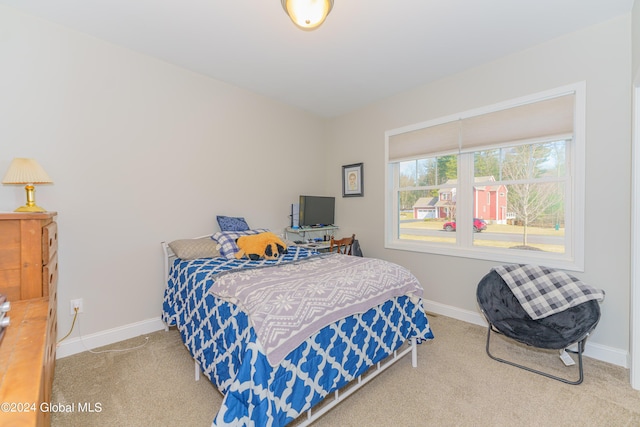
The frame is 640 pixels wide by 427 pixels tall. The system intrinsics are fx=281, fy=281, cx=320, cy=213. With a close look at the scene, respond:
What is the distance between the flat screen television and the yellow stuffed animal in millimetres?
1295

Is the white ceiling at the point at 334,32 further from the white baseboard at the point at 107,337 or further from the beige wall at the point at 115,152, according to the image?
the white baseboard at the point at 107,337

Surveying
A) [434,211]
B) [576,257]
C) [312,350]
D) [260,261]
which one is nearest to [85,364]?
[260,261]

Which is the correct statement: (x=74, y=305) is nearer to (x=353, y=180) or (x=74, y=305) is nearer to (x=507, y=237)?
(x=353, y=180)

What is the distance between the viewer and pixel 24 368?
2.51 ft

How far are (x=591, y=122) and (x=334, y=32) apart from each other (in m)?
2.22

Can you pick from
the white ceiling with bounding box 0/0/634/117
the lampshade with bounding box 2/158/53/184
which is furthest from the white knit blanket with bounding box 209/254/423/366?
the white ceiling with bounding box 0/0/634/117

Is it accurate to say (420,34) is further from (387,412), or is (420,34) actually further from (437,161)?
(387,412)

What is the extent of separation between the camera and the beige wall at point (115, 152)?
214cm

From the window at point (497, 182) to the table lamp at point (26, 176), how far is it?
334cm

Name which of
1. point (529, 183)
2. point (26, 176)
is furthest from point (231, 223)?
point (529, 183)

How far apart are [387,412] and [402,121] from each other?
10.00 ft

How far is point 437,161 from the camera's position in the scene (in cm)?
334

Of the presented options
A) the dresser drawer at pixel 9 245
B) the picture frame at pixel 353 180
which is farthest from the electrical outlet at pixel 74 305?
the picture frame at pixel 353 180

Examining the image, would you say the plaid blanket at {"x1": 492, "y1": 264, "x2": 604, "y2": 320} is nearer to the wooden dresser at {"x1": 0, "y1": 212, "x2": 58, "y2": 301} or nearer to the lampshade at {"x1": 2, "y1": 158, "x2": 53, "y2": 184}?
the wooden dresser at {"x1": 0, "y1": 212, "x2": 58, "y2": 301}
